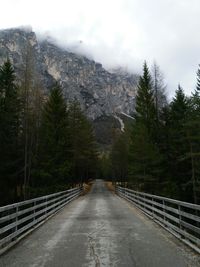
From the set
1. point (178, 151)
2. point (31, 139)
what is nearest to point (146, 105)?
point (178, 151)

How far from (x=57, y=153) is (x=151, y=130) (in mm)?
10883

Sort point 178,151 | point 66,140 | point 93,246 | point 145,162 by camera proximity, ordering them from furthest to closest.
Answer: point 66,140 → point 178,151 → point 145,162 → point 93,246

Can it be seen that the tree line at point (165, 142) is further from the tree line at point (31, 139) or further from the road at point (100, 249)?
the road at point (100, 249)

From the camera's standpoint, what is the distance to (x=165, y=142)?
3628 centimetres

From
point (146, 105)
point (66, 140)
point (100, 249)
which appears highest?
point (146, 105)

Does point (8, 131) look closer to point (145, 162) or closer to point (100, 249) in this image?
point (145, 162)

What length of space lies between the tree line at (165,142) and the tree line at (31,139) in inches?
319

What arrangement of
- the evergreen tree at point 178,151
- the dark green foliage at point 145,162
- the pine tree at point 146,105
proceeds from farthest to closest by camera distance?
the pine tree at point 146,105, the evergreen tree at point 178,151, the dark green foliage at point 145,162

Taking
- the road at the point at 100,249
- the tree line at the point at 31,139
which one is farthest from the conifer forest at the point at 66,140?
the road at the point at 100,249

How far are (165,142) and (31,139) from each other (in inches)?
562

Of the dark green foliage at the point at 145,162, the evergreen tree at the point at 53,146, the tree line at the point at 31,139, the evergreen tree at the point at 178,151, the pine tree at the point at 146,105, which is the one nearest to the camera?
the tree line at the point at 31,139

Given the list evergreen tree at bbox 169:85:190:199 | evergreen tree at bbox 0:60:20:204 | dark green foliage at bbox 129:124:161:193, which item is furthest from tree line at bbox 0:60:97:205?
evergreen tree at bbox 169:85:190:199

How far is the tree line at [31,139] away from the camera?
2958cm

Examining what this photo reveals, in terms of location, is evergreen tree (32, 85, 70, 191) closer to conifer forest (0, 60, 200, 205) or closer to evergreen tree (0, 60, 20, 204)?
conifer forest (0, 60, 200, 205)
